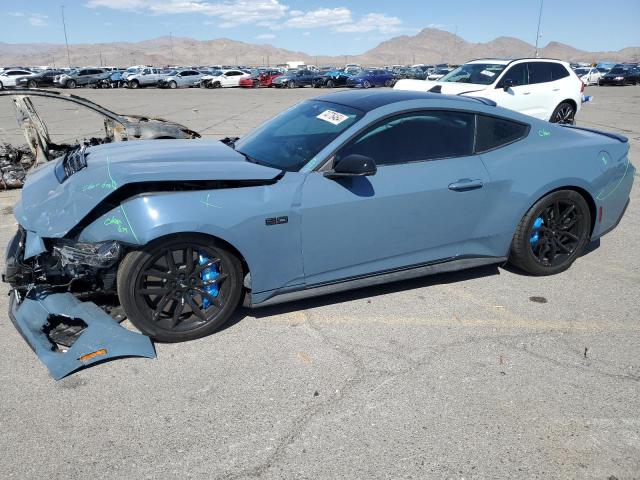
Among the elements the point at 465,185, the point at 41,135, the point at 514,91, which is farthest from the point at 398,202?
the point at 514,91

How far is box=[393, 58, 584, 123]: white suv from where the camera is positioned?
10578 mm

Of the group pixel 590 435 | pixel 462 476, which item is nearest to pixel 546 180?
pixel 590 435

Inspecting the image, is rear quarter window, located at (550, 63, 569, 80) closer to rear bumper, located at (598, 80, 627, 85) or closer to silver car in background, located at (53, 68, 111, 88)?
rear bumper, located at (598, 80, 627, 85)

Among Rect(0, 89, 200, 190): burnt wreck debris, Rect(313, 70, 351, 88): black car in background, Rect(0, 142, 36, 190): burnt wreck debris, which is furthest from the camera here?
Rect(313, 70, 351, 88): black car in background

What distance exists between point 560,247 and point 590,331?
3.31 feet

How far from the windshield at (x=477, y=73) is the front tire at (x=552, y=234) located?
7.11 metres

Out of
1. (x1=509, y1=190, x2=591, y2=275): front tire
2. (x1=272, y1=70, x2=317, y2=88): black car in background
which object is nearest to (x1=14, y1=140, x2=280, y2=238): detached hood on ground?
(x1=509, y1=190, x2=591, y2=275): front tire

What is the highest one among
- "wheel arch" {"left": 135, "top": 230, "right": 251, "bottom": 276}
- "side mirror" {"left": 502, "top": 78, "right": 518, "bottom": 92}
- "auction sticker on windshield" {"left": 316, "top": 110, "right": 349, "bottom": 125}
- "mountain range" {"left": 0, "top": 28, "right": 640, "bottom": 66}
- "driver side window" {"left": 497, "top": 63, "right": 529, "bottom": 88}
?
"mountain range" {"left": 0, "top": 28, "right": 640, "bottom": 66}

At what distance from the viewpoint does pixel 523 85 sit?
10.9m

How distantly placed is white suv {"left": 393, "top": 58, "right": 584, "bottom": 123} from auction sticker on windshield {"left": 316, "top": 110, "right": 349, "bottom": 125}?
23.5 ft

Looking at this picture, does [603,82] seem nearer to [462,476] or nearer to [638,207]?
[638,207]

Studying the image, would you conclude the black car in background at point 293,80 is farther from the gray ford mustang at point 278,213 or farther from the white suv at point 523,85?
the gray ford mustang at point 278,213

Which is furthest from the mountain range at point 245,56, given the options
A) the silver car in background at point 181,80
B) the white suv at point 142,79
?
the white suv at point 142,79

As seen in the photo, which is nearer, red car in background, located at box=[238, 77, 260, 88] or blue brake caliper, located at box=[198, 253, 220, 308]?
blue brake caliper, located at box=[198, 253, 220, 308]
